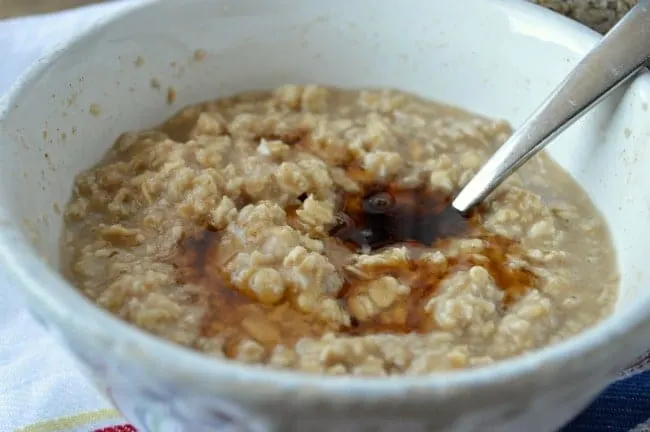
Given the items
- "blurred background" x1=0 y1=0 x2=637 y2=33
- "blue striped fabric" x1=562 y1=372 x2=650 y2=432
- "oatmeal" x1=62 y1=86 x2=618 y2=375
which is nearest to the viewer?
"oatmeal" x1=62 y1=86 x2=618 y2=375

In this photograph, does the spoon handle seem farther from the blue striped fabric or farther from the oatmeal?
the blue striped fabric

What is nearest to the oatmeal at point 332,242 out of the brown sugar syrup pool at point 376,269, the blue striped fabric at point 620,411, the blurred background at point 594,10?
the brown sugar syrup pool at point 376,269

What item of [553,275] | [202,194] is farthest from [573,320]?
[202,194]

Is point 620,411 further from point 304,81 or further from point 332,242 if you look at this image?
point 304,81

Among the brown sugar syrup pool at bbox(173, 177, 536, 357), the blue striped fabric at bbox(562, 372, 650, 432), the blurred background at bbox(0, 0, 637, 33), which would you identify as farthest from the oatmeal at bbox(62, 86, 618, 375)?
the blurred background at bbox(0, 0, 637, 33)

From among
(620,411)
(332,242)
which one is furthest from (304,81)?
(620,411)

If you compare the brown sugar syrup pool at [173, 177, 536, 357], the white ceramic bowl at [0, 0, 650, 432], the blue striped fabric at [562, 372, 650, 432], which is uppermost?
the white ceramic bowl at [0, 0, 650, 432]

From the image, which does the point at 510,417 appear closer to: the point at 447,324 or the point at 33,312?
the point at 447,324
